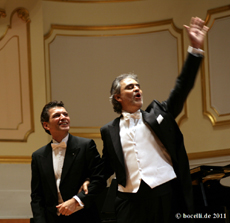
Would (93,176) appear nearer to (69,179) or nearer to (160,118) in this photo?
(69,179)

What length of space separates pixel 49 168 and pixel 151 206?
0.85 m

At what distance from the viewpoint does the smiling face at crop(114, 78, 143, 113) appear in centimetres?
263

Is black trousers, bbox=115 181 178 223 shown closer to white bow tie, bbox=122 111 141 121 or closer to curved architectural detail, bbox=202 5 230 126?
white bow tie, bbox=122 111 141 121

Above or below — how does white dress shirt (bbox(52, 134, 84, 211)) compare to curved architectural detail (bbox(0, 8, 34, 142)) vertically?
below

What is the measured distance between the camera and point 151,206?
2371 millimetres

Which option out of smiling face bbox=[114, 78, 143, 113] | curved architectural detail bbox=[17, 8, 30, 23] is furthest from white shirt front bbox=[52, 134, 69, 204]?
curved architectural detail bbox=[17, 8, 30, 23]

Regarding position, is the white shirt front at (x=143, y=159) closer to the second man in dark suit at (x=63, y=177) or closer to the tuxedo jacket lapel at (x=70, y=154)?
the second man in dark suit at (x=63, y=177)

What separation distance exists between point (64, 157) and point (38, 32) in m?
2.96

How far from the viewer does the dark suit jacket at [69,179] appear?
8.95 ft

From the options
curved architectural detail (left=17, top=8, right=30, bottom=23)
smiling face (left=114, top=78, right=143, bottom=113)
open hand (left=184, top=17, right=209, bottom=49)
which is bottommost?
smiling face (left=114, top=78, right=143, bottom=113)

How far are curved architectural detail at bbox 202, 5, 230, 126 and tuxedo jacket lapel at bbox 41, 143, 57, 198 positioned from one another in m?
3.06

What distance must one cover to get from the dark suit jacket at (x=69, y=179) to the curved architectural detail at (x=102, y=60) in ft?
9.26

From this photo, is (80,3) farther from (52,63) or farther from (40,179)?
(40,179)

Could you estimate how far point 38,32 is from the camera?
17.5 feet
